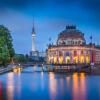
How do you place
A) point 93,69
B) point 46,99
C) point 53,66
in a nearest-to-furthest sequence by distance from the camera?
point 46,99 → point 93,69 → point 53,66

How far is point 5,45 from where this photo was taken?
119 m

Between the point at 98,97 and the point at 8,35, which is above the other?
the point at 8,35

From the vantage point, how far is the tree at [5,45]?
11006 centimetres

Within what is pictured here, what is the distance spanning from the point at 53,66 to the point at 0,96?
113655mm

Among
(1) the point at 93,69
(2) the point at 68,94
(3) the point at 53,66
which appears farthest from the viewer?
(3) the point at 53,66

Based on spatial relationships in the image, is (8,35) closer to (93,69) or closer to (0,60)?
(0,60)

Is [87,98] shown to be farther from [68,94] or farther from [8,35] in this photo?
[8,35]

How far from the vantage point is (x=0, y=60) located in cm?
11112

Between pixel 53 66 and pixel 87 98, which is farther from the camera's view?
pixel 53 66

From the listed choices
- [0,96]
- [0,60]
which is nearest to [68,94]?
[0,96]

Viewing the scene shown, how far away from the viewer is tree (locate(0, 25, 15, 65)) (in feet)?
361

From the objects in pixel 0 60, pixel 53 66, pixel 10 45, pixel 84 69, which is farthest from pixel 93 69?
pixel 0 60

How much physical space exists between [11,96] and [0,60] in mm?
58573

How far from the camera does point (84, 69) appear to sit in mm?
154250
